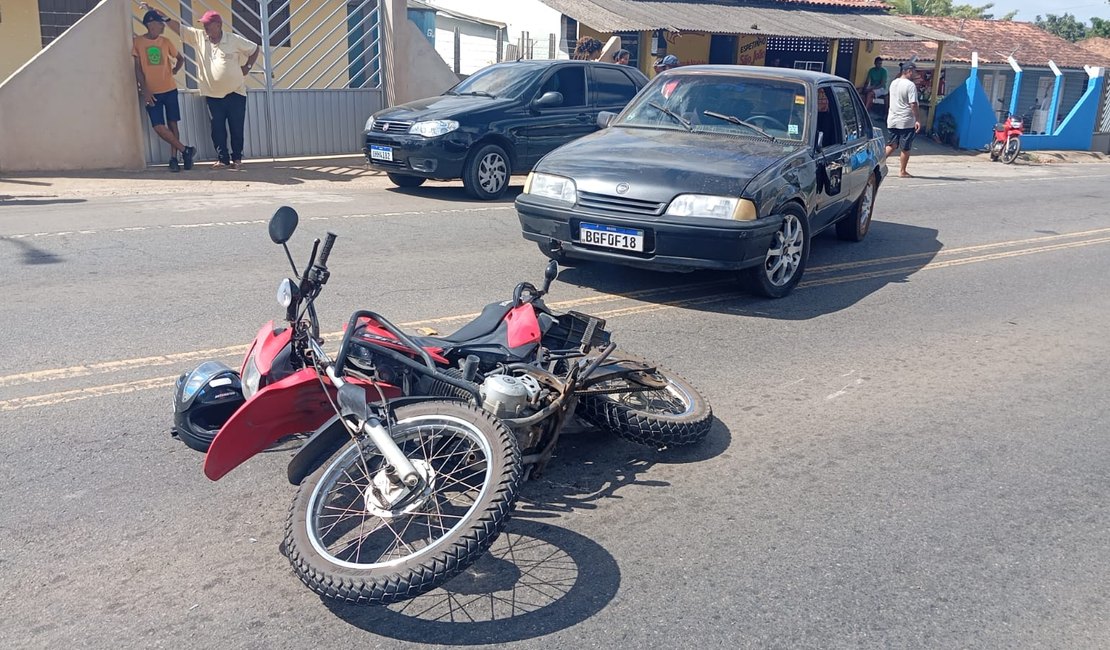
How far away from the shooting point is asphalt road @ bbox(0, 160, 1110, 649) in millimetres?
3332

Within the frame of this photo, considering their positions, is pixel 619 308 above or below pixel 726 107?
below

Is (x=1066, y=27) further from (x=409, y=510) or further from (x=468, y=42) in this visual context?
(x=409, y=510)

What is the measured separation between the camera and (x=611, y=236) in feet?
23.1

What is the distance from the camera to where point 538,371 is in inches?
162

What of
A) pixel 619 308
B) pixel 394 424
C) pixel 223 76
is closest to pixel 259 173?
pixel 223 76

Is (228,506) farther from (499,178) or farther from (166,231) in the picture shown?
(499,178)

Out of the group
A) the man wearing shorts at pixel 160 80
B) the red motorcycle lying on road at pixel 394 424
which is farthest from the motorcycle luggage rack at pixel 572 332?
the man wearing shorts at pixel 160 80

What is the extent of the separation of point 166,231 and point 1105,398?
25.9 feet

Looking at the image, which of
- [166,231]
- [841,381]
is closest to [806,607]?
[841,381]

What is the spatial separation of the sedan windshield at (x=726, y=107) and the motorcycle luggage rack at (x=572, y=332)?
3.80 metres

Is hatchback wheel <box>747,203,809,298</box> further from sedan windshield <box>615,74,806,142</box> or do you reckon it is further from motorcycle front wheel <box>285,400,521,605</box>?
motorcycle front wheel <box>285,400,521,605</box>

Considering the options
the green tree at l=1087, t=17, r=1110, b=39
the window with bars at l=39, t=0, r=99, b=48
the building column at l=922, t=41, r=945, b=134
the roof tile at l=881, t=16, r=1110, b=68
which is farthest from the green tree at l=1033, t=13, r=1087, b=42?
the window with bars at l=39, t=0, r=99, b=48

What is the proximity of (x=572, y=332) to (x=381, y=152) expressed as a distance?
8.21 m

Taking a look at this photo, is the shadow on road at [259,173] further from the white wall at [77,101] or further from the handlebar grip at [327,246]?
the handlebar grip at [327,246]
